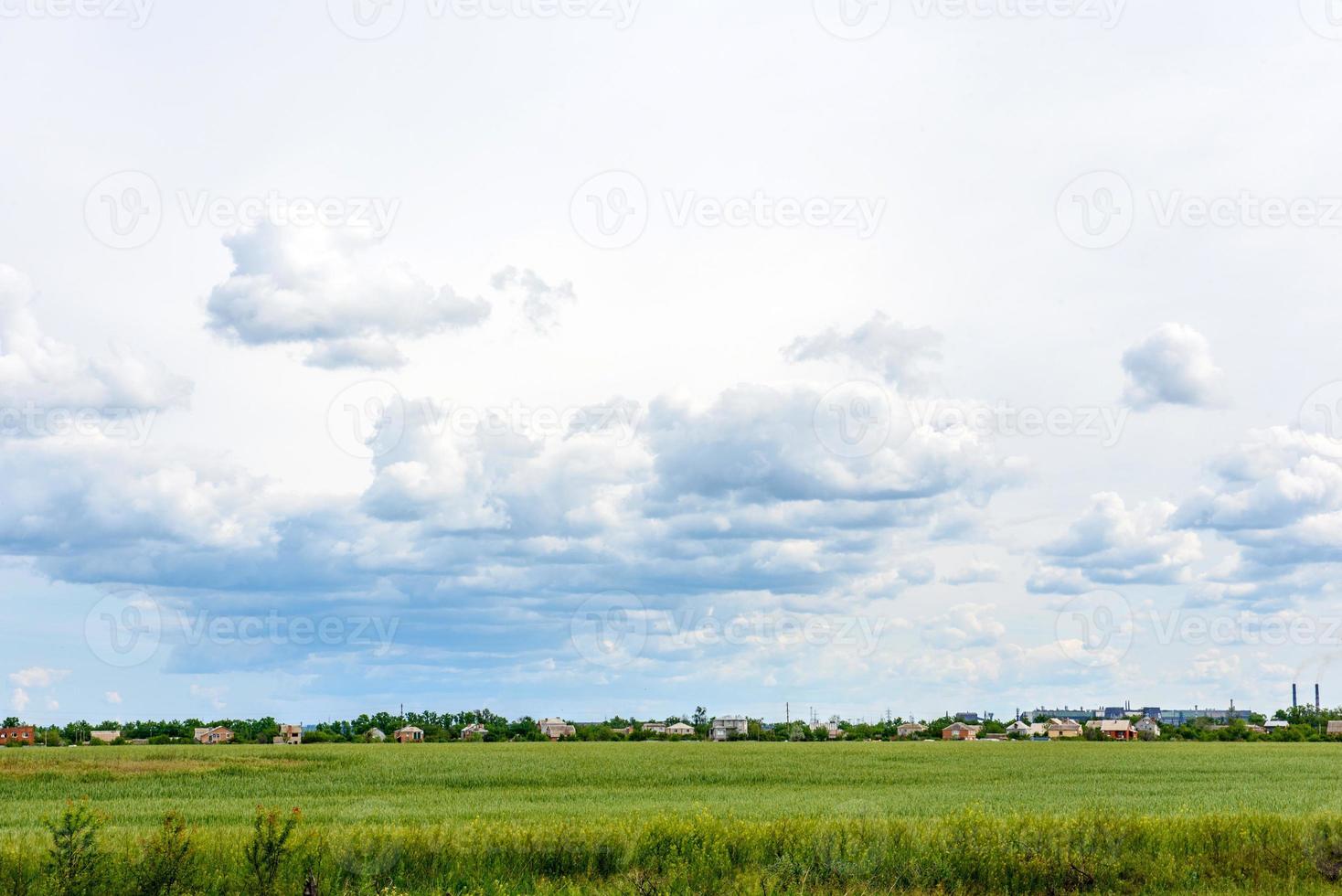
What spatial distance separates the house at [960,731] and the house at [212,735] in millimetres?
99796

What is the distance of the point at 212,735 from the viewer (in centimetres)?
14350

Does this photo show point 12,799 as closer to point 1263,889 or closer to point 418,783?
point 418,783

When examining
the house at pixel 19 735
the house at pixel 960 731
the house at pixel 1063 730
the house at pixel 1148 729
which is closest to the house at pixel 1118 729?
the house at pixel 1148 729

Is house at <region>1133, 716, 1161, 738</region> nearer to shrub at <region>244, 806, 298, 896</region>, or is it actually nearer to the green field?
the green field

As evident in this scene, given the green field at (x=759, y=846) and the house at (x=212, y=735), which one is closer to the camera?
the green field at (x=759, y=846)

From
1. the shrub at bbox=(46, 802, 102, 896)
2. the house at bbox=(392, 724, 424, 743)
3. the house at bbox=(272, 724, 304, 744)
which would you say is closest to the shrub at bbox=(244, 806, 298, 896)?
the shrub at bbox=(46, 802, 102, 896)

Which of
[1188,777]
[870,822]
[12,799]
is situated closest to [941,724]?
[1188,777]

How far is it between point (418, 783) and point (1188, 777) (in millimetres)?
37755

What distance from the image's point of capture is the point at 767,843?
20703mm

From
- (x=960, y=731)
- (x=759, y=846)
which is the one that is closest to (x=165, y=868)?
(x=759, y=846)

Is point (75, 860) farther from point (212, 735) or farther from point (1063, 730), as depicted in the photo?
point (1063, 730)

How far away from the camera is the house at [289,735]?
13950 centimetres

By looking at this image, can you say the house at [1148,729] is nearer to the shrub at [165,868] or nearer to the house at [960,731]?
the house at [960,731]

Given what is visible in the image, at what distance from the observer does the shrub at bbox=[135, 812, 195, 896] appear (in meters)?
16.7
